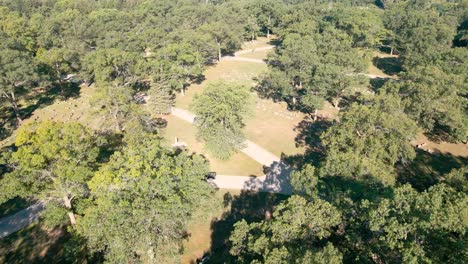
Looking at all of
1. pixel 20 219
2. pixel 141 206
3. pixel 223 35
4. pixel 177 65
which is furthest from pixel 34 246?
pixel 223 35

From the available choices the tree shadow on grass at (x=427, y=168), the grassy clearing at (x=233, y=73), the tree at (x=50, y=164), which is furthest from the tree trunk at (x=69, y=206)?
the tree shadow on grass at (x=427, y=168)

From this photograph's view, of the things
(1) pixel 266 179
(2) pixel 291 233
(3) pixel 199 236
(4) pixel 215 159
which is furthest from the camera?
(4) pixel 215 159

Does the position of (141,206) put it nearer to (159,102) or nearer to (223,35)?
(159,102)

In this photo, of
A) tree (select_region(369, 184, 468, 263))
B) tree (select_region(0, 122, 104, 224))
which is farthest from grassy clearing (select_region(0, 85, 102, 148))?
tree (select_region(369, 184, 468, 263))

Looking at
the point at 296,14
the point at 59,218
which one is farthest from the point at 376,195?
the point at 296,14

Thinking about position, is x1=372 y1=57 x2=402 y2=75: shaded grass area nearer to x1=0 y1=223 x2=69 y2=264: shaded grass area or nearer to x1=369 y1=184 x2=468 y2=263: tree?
x1=369 y1=184 x2=468 y2=263: tree
